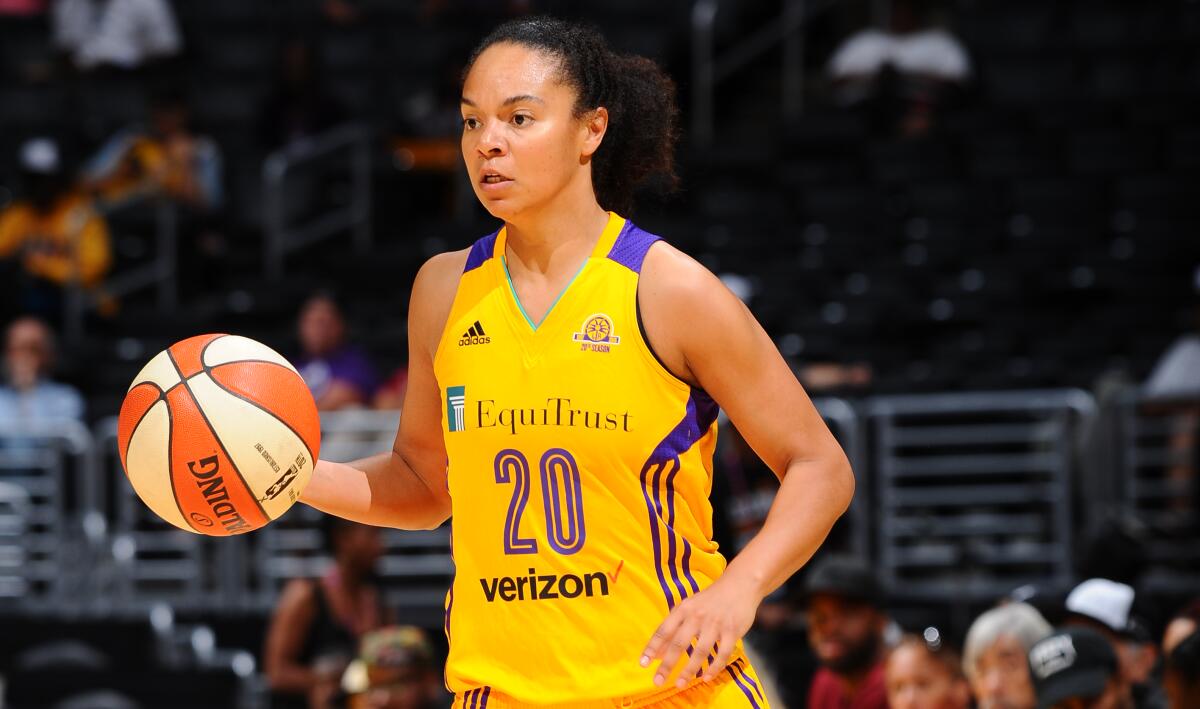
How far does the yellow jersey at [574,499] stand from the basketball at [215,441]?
394mm

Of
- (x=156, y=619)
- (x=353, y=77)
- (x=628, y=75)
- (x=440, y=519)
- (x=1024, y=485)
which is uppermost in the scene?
(x=353, y=77)

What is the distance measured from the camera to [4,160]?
44.8ft

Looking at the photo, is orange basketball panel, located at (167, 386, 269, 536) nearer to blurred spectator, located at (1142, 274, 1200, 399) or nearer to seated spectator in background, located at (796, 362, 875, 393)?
seated spectator in background, located at (796, 362, 875, 393)

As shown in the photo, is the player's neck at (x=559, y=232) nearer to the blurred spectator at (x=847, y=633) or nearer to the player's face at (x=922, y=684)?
the player's face at (x=922, y=684)

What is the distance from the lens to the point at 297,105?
13289 millimetres

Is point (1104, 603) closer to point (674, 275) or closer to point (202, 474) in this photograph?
point (674, 275)

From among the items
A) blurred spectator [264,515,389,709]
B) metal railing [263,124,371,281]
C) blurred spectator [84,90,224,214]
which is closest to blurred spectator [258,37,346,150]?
metal railing [263,124,371,281]

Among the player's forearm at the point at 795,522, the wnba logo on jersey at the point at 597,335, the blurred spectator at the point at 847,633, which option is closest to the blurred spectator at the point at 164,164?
the blurred spectator at the point at 847,633

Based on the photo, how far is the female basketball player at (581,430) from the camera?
11.8ft

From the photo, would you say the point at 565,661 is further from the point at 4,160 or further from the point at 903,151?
the point at 4,160

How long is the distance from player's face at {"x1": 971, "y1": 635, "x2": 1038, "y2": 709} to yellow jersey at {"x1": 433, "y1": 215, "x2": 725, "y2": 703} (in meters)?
2.85

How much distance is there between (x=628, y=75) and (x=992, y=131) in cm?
907

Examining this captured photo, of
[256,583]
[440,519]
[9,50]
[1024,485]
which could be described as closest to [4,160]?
[9,50]

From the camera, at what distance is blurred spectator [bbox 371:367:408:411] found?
387 inches
